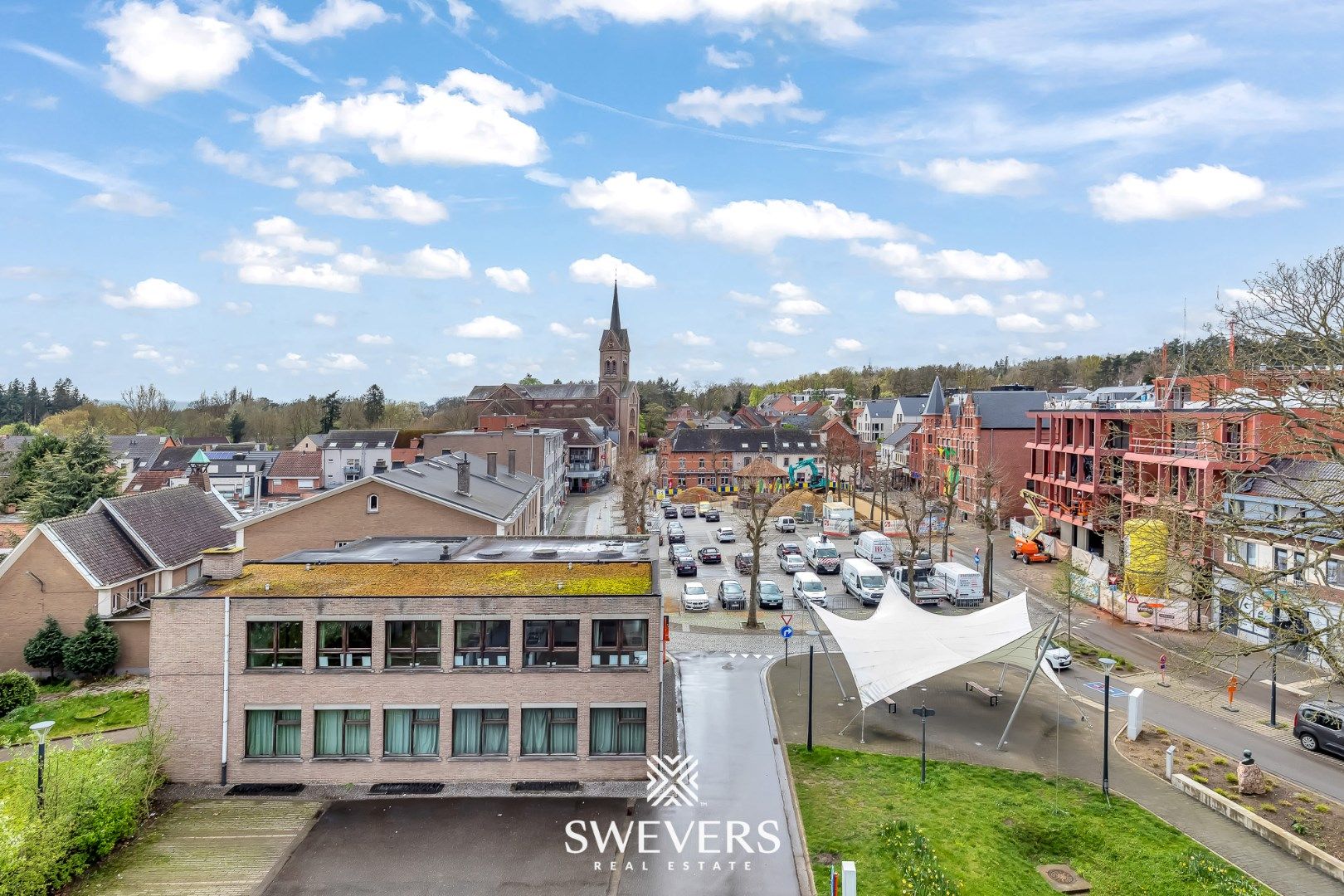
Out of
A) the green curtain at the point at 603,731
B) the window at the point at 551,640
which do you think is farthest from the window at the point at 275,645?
the green curtain at the point at 603,731

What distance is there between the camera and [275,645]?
63.4ft

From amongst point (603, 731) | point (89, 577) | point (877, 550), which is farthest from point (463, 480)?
point (877, 550)

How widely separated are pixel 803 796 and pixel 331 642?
1212 centimetres

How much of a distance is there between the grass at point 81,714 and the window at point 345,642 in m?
7.56

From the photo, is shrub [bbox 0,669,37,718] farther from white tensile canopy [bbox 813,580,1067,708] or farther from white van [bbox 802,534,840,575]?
white van [bbox 802,534,840,575]

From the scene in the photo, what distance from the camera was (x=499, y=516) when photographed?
1316 inches

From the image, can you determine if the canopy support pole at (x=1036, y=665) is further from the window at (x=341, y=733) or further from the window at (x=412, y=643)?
the window at (x=341, y=733)

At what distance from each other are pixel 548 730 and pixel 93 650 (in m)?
19.8

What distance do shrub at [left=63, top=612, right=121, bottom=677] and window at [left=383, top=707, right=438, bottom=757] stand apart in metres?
16.2

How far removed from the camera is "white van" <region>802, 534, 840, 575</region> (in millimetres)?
46375

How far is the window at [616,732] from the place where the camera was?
1970cm

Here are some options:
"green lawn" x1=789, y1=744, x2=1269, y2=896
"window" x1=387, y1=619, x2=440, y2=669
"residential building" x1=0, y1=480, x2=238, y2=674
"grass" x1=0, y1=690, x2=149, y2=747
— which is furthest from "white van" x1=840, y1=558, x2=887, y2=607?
"residential building" x1=0, y1=480, x2=238, y2=674

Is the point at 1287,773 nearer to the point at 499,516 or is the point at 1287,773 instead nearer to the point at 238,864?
the point at 238,864

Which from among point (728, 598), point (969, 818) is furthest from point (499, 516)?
point (969, 818)
